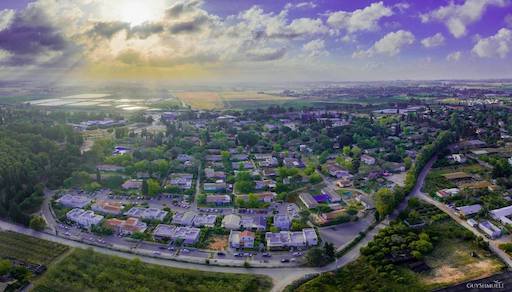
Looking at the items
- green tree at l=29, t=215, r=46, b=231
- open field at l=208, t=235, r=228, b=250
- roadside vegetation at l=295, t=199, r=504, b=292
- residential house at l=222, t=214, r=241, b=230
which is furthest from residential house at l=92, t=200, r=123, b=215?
roadside vegetation at l=295, t=199, r=504, b=292

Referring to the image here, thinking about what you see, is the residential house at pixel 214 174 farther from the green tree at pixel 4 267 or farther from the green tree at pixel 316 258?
the green tree at pixel 4 267

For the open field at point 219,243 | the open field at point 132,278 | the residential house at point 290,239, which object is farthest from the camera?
the open field at point 219,243

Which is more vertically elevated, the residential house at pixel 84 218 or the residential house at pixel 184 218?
the residential house at pixel 84 218

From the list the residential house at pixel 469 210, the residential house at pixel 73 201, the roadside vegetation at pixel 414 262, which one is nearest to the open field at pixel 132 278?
the roadside vegetation at pixel 414 262

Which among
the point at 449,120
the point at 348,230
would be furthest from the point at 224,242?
the point at 449,120

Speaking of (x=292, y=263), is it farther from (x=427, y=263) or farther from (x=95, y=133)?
(x=95, y=133)

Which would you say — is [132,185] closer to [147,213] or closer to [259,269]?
[147,213]
